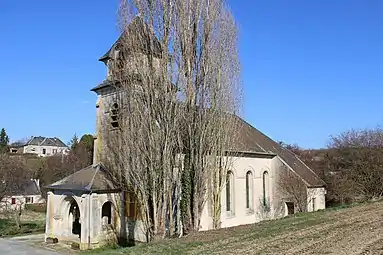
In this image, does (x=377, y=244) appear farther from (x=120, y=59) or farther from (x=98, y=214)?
(x=98, y=214)

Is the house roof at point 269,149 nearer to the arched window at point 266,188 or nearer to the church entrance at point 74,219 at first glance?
the arched window at point 266,188

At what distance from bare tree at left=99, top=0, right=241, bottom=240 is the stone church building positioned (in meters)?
1.34

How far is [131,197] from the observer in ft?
66.0

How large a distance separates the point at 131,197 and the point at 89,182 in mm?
2368

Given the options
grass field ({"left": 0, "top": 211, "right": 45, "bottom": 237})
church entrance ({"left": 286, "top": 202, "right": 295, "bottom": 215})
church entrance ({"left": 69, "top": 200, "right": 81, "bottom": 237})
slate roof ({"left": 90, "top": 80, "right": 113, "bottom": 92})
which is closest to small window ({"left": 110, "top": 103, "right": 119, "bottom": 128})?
slate roof ({"left": 90, "top": 80, "right": 113, "bottom": 92})

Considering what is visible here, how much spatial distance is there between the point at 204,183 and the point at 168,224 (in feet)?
8.10

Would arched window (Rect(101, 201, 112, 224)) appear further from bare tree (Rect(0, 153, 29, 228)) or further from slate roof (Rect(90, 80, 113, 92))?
bare tree (Rect(0, 153, 29, 228))

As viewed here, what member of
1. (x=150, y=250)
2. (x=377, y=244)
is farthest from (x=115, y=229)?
(x=377, y=244)

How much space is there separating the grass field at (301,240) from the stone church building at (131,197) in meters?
7.26

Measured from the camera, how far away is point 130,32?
16.7 m

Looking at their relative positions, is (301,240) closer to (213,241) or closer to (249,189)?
(213,241)

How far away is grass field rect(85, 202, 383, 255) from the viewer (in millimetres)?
8633

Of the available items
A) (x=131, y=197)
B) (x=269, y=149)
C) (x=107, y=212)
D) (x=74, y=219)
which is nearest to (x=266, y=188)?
(x=269, y=149)

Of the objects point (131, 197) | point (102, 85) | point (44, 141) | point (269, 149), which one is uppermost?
point (44, 141)
